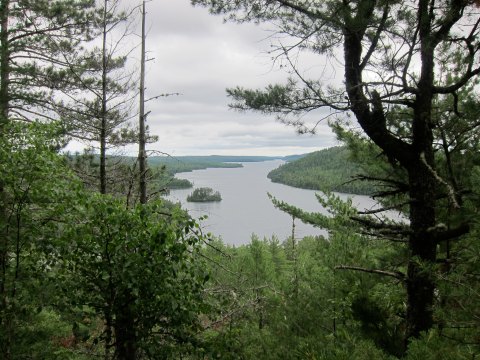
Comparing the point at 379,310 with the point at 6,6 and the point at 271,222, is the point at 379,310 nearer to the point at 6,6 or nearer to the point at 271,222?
the point at 6,6

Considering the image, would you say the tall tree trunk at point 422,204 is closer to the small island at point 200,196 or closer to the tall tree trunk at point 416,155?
the tall tree trunk at point 416,155

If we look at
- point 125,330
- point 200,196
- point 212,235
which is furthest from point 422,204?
point 200,196

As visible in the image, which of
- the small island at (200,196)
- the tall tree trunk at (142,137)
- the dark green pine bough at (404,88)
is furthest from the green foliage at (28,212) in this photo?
the small island at (200,196)

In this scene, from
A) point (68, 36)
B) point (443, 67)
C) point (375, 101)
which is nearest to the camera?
point (375, 101)

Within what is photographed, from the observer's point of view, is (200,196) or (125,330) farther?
(200,196)

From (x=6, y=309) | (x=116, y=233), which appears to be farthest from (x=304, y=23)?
(x=6, y=309)

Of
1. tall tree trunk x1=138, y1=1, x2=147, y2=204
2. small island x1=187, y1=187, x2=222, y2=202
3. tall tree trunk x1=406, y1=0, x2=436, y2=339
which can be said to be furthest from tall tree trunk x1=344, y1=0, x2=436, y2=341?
small island x1=187, y1=187, x2=222, y2=202

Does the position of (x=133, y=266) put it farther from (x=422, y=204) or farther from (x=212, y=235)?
(x=422, y=204)

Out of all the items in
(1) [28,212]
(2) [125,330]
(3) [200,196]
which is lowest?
(3) [200,196]

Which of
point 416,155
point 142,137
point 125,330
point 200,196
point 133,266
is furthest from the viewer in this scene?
point 200,196

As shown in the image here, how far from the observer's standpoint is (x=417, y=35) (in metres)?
3.25

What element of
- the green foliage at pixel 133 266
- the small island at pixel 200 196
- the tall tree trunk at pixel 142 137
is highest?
the tall tree trunk at pixel 142 137

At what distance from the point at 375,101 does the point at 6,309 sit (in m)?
3.58

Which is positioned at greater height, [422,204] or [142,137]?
[142,137]
